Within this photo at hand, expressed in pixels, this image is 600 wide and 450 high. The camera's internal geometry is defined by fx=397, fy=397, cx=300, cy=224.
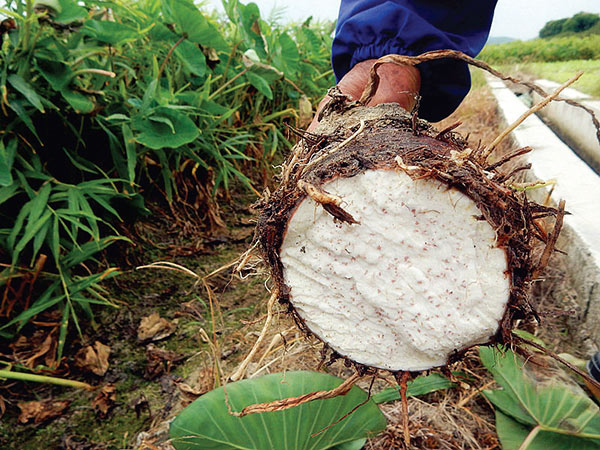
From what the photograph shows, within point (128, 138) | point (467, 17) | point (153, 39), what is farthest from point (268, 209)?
point (153, 39)

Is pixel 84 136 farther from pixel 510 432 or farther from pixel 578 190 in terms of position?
pixel 578 190

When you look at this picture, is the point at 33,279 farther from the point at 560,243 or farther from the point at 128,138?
the point at 560,243

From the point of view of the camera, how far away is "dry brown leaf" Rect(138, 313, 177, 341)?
128 centimetres

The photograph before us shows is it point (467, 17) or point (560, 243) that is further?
point (560, 243)

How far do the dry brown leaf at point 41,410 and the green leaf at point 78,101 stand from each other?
0.80 metres

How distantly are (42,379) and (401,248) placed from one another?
971 millimetres

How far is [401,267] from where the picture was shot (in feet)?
2.06

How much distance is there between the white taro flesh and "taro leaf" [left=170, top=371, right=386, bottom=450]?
15 centimetres

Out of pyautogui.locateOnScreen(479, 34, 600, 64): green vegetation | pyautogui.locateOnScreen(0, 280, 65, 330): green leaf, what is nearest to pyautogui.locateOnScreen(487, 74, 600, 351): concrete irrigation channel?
pyautogui.locateOnScreen(0, 280, 65, 330): green leaf

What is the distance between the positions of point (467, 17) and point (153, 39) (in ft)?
3.57

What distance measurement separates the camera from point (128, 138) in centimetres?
125

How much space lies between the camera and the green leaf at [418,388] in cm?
91

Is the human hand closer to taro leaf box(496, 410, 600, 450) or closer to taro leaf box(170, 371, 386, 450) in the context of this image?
taro leaf box(170, 371, 386, 450)

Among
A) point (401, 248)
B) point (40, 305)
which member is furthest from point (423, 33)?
point (40, 305)
